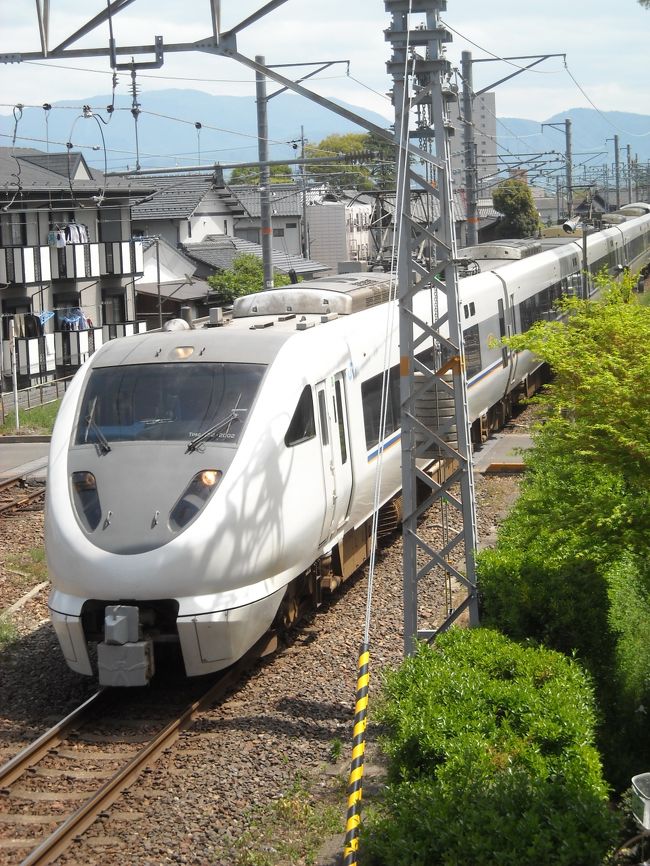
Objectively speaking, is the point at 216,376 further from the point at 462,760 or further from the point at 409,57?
the point at 462,760

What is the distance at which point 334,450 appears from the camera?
1013cm

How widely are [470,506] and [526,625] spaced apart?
1009 mm

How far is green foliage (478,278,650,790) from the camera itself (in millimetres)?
7965

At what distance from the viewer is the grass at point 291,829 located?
6.20m

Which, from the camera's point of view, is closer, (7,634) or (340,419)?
(7,634)

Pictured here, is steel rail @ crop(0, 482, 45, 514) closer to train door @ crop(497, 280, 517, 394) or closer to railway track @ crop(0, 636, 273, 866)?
railway track @ crop(0, 636, 273, 866)

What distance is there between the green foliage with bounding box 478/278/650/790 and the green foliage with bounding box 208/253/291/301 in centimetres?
3287

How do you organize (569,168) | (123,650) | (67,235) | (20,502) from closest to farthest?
(123,650) → (20,502) → (67,235) → (569,168)

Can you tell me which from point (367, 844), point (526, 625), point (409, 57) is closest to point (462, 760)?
point (367, 844)

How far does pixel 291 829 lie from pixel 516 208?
63964mm

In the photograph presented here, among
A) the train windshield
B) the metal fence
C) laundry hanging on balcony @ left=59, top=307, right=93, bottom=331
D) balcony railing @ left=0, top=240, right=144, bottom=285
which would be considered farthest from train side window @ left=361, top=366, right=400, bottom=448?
laundry hanging on balcony @ left=59, top=307, right=93, bottom=331

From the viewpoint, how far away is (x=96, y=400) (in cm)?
952

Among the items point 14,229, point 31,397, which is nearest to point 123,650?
point 31,397

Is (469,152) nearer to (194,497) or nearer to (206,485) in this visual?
(206,485)
